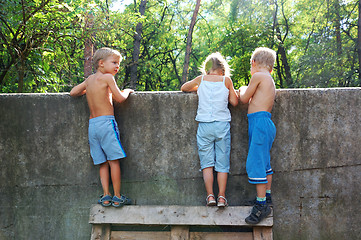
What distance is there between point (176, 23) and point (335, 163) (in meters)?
20.2

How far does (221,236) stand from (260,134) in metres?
1.01

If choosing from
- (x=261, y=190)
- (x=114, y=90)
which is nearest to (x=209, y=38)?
(x=114, y=90)

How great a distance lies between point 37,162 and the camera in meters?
3.40

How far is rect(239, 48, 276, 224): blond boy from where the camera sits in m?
2.99

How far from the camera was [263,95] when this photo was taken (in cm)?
310

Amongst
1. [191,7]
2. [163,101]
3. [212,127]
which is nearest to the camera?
[212,127]

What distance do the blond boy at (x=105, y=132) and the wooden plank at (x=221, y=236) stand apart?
0.76 meters

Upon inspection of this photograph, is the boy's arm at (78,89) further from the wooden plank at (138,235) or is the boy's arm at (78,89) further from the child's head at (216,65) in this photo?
the wooden plank at (138,235)

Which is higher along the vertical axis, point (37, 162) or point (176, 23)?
point (176, 23)

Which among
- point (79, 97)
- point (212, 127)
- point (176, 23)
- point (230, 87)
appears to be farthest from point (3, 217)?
point (176, 23)

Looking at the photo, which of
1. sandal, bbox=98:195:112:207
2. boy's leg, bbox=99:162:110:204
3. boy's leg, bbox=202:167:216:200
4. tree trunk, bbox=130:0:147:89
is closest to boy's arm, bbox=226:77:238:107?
boy's leg, bbox=202:167:216:200

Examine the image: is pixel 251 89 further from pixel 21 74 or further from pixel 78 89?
pixel 21 74

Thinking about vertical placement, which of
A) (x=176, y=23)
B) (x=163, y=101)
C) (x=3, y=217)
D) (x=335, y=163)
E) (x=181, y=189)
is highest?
(x=176, y=23)

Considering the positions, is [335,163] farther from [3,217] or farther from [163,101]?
[3,217]
